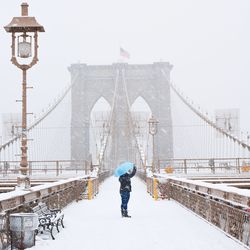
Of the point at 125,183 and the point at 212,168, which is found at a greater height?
the point at 212,168

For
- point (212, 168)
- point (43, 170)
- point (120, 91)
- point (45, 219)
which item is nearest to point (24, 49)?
point (45, 219)

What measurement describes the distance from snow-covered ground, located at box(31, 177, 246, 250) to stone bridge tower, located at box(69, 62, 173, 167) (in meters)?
67.7

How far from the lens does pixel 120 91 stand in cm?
8412

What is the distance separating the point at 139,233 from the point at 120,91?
250 ft

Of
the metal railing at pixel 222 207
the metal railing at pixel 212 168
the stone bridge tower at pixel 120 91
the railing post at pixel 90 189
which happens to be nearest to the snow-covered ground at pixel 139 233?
the metal railing at pixel 222 207

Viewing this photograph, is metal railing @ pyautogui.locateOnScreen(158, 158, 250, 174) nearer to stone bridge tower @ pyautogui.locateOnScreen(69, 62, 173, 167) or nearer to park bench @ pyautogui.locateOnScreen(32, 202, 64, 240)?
park bench @ pyautogui.locateOnScreen(32, 202, 64, 240)

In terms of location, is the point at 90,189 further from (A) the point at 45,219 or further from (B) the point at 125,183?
(A) the point at 45,219

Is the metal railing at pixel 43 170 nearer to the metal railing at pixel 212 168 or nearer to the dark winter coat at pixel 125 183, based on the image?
the metal railing at pixel 212 168

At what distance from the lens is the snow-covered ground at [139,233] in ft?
23.0

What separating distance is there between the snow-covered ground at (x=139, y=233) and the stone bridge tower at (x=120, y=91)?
222 feet

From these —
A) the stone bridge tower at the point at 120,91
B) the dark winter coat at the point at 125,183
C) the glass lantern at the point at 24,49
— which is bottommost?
the dark winter coat at the point at 125,183

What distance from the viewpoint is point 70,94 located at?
86.6 meters

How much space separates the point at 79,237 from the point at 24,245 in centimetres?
134

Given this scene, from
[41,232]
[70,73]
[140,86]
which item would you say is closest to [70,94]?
[70,73]
